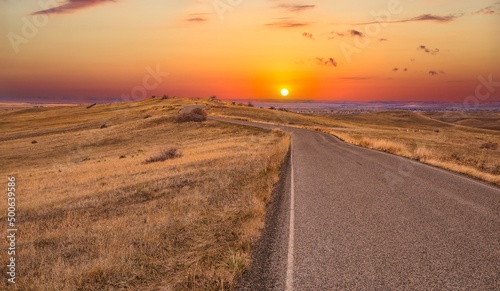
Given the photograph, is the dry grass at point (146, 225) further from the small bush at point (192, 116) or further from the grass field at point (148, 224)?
the small bush at point (192, 116)

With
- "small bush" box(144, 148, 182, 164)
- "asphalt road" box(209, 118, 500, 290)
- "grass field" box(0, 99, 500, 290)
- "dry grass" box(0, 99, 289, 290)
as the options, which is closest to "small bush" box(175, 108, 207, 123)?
"small bush" box(144, 148, 182, 164)

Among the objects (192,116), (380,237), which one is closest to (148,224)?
(380,237)

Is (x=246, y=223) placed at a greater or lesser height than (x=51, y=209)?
greater

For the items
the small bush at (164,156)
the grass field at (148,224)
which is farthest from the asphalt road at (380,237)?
the small bush at (164,156)

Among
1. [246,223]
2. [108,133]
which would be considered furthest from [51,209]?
[108,133]

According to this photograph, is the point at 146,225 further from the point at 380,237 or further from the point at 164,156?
the point at 164,156

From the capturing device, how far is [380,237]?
8.30m

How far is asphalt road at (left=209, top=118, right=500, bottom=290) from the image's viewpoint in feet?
20.6

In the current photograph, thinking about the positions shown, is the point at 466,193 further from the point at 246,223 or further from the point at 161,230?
the point at 161,230

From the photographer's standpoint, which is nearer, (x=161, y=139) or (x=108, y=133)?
(x=161, y=139)

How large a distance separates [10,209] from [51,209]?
1.70 m

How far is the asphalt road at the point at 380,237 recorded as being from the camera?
6285mm

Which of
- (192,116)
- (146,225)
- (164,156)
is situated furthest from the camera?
(192,116)

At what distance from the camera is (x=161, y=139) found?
163ft
